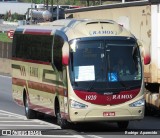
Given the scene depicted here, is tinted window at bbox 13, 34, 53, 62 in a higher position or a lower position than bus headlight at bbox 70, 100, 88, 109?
higher

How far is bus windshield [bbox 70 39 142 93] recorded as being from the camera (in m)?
19.4

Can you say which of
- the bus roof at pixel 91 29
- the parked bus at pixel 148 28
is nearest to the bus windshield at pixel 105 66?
the bus roof at pixel 91 29

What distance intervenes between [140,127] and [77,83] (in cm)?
299

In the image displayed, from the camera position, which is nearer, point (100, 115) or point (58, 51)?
point (100, 115)

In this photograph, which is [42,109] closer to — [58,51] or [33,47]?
[33,47]

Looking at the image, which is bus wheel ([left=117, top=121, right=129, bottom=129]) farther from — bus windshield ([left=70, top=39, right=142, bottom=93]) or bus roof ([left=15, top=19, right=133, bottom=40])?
bus roof ([left=15, top=19, right=133, bottom=40])

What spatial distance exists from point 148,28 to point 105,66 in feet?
16.5

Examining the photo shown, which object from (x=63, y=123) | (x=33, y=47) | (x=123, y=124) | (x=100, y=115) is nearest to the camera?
(x=100, y=115)

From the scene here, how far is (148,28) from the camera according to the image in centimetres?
2423

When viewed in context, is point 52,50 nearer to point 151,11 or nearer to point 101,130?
point 101,130

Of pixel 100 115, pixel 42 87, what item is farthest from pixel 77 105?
pixel 42 87

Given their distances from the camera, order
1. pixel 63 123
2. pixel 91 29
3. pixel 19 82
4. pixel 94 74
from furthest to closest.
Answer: pixel 19 82, pixel 63 123, pixel 91 29, pixel 94 74

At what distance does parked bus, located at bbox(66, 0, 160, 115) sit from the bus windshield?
2768mm

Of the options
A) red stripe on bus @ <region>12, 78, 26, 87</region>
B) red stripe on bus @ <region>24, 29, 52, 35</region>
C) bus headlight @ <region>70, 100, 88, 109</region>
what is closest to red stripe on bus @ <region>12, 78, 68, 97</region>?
red stripe on bus @ <region>12, 78, 26, 87</region>
